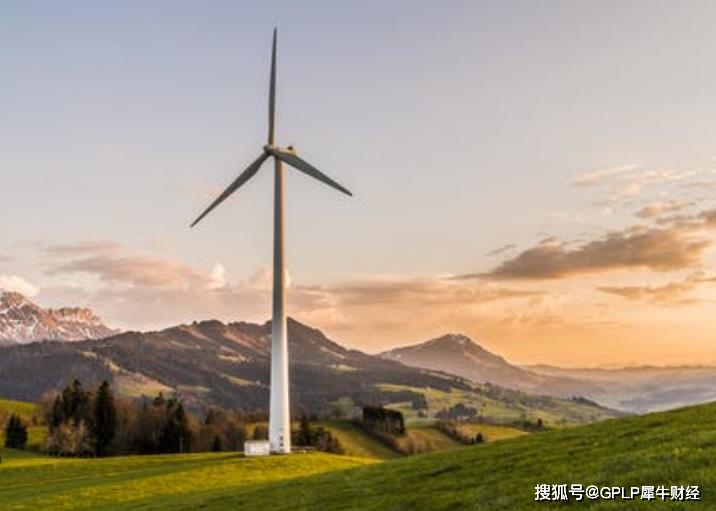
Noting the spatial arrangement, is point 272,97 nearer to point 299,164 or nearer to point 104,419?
point 299,164

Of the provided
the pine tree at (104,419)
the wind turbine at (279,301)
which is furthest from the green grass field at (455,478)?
the pine tree at (104,419)

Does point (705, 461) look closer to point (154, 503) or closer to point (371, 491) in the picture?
point (371, 491)

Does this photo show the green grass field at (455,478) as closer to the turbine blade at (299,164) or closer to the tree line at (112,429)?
the turbine blade at (299,164)

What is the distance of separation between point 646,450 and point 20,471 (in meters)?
74.1

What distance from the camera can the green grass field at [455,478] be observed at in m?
25.7

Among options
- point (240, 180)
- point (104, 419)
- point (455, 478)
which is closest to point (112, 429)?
point (104, 419)

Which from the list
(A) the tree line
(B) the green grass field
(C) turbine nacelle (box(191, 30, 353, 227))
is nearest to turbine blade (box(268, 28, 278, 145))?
(C) turbine nacelle (box(191, 30, 353, 227))

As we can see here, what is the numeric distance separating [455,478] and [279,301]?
47.8 meters

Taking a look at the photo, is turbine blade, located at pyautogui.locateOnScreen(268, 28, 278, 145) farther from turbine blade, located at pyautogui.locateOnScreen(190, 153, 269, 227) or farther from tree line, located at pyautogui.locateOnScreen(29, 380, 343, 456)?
tree line, located at pyautogui.locateOnScreen(29, 380, 343, 456)

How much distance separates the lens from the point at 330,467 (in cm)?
7144

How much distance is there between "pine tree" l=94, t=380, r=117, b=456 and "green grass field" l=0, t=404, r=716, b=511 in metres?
97.3

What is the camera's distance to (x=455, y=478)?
35.4 meters

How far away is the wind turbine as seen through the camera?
8012cm

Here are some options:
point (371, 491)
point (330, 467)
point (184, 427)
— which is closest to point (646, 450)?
point (371, 491)
